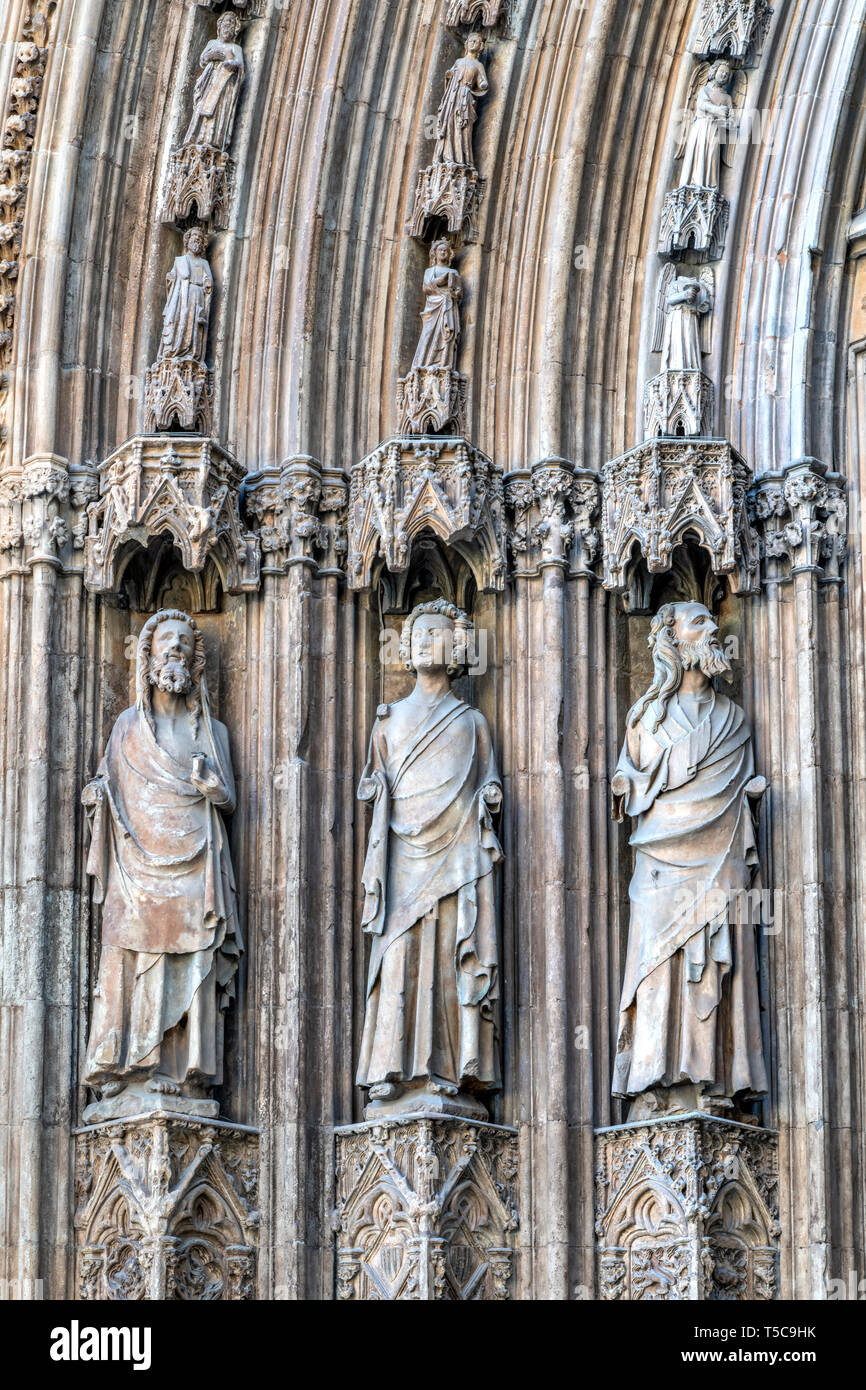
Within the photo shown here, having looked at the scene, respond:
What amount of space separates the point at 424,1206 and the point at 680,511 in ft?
11.9

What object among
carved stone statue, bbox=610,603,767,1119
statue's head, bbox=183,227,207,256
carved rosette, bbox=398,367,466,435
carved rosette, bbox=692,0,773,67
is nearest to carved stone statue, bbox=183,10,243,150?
statue's head, bbox=183,227,207,256

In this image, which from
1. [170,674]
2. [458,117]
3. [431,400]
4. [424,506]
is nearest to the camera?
[170,674]

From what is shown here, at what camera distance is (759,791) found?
622 inches

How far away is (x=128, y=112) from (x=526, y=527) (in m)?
2.91

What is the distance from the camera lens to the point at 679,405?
1622 cm

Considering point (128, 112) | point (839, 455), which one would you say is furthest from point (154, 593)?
point (839, 455)

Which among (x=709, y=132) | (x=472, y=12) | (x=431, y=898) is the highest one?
(x=472, y=12)

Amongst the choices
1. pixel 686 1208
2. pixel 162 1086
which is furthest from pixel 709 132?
pixel 162 1086

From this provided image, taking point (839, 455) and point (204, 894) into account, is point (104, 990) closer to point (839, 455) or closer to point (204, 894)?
point (204, 894)

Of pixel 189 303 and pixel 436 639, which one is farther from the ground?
pixel 189 303

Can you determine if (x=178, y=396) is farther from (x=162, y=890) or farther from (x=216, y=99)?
(x=162, y=890)

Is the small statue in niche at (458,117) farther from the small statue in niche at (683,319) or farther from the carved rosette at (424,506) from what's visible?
the carved rosette at (424,506)

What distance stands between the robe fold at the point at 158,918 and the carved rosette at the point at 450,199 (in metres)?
2.96

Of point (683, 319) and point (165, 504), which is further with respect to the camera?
point (683, 319)
